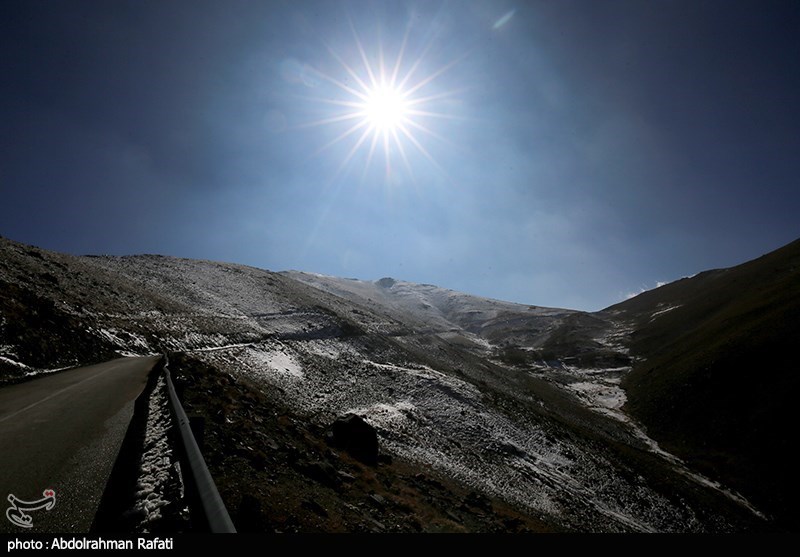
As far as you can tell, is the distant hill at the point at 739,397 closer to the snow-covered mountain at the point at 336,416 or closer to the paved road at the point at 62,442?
the snow-covered mountain at the point at 336,416

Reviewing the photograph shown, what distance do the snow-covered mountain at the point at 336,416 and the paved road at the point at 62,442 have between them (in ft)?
6.91

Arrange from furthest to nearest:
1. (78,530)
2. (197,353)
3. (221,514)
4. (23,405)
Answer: (197,353) → (23,405) → (78,530) → (221,514)

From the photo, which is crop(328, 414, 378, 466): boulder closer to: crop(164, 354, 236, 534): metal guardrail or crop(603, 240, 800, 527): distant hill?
crop(164, 354, 236, 534): metal guardrail

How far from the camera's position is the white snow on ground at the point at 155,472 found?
472 centimetres

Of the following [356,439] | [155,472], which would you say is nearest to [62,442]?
[155,472]

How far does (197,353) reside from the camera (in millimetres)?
29203

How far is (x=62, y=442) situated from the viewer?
25.7 feet

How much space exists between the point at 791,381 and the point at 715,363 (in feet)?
32.8

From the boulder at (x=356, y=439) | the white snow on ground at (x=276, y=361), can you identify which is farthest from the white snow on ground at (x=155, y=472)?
the white snow on ground at (x=276, y=361)

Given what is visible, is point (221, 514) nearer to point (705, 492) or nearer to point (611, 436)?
point (705, 492)

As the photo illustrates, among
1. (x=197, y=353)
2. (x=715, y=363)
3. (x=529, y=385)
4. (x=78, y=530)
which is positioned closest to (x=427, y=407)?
(x=197, y=353)

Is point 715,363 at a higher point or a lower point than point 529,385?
higher

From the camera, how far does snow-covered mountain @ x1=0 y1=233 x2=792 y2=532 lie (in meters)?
10.7

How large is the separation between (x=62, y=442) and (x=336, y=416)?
61.6 ft
